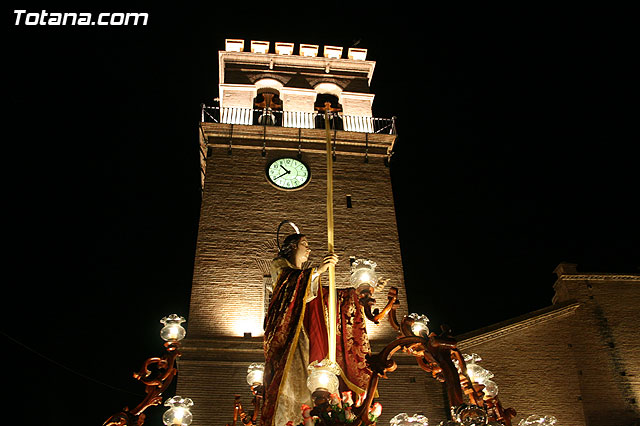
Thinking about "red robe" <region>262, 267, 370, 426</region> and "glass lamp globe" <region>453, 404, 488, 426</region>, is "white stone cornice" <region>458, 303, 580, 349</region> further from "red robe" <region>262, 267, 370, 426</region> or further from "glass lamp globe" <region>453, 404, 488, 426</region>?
"glass lamp globe" <region>453, 404, 488, 426</region>

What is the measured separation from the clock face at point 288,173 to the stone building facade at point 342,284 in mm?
179

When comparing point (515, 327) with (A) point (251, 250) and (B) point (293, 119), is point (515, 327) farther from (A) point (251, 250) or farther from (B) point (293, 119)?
(B) point (293, 119)

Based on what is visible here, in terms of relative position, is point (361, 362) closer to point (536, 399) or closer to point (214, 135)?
point (536, 399)

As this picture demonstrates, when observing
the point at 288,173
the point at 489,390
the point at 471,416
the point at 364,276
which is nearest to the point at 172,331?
the point at 364,276

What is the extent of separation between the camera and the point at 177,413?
931 cm

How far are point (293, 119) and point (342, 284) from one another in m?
6.25

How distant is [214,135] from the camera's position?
18.5m

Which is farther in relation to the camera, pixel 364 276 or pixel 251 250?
pixel 251 250

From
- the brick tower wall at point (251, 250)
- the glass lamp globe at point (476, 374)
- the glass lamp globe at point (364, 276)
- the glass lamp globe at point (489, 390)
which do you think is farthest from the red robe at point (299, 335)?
the brick tower wall at point (251, 250)

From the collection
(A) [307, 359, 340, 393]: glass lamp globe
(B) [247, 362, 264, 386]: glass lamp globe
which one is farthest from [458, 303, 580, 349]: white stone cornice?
(A) [307, 359, 340, 393]: glass lamp globe

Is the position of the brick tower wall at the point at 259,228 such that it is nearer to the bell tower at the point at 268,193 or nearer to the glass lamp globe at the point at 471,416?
the bell tower at the point at 268,193

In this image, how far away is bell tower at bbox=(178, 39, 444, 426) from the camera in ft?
46.9

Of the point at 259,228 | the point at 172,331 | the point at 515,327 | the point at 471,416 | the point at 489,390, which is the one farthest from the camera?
the point at 259,228

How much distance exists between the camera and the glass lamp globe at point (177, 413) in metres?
9.26
